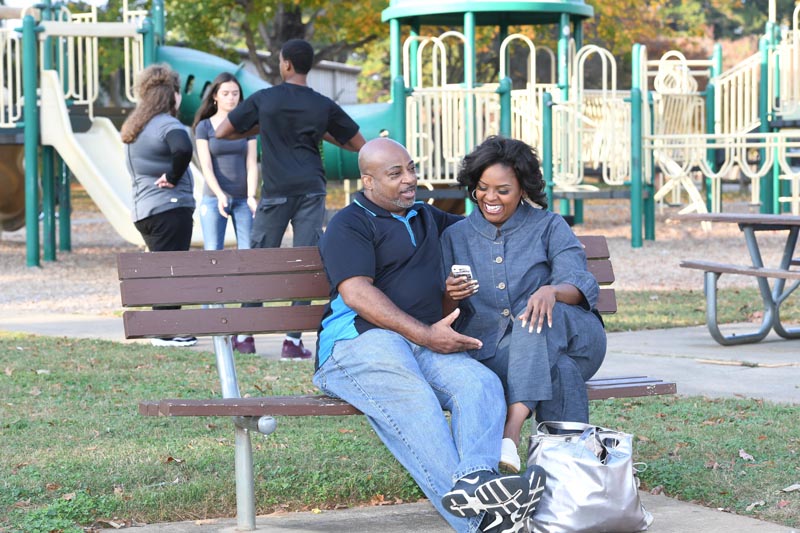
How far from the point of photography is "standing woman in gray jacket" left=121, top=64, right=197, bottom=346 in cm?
885

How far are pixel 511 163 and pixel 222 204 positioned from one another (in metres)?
4.12

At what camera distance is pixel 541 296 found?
449 centimetres

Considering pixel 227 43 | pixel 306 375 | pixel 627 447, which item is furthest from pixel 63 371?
pixel 227 43

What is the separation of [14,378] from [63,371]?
303 mm

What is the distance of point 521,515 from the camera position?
157 inches

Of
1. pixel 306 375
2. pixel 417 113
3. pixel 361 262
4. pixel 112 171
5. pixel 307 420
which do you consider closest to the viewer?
pixel 361 262

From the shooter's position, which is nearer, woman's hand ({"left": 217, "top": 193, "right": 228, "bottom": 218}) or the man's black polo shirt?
the man's black polo shirt

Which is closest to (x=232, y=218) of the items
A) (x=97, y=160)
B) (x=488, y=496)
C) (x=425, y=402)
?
(x=425, y=402)

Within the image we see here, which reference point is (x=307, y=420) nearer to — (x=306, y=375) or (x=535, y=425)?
(x=306, y=375)

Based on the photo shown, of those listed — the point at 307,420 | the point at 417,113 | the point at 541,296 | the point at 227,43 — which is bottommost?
the point at 307,420

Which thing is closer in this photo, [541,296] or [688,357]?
[541,296]

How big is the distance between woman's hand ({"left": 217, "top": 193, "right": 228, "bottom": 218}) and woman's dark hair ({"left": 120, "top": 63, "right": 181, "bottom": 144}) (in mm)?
739

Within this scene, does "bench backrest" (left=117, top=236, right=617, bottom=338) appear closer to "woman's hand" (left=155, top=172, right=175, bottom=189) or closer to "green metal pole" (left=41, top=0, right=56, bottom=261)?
"woman's hand" (left=155, top=172, right=175, bottom=189)

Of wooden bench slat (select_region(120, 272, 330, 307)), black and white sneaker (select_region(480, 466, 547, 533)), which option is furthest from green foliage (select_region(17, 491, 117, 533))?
black and white sneaker (select_region(480, 466, 547, 533))
